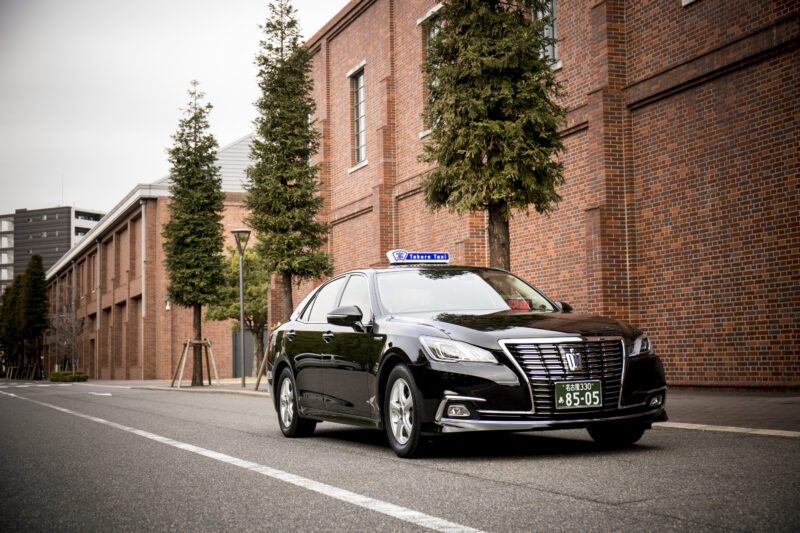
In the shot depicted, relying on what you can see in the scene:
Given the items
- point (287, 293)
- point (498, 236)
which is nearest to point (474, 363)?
point (498, 236)

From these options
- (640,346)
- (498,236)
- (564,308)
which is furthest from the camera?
(498,236)

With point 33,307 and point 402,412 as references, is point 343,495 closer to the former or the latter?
point 402,412

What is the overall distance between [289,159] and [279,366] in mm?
13182

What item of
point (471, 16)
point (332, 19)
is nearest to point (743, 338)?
point (471, 16)

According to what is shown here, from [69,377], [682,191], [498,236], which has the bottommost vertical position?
[69,377]

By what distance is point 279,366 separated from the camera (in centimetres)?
977

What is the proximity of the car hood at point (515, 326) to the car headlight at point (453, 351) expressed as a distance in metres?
0.05

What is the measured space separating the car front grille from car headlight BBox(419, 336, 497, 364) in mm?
192

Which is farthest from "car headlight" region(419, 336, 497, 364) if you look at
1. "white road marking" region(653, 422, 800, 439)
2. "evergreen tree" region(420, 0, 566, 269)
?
"evergreen tree" region(420, 0, 566, 269)

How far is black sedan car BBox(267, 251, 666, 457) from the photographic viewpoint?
6527 millimetres

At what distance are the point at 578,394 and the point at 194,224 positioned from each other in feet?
83.3

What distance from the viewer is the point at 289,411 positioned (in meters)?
9.40

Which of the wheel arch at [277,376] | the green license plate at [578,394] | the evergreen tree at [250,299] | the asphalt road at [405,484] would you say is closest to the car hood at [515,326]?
the green license plate at [578,394]

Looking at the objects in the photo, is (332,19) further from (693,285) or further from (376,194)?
(693,285)
